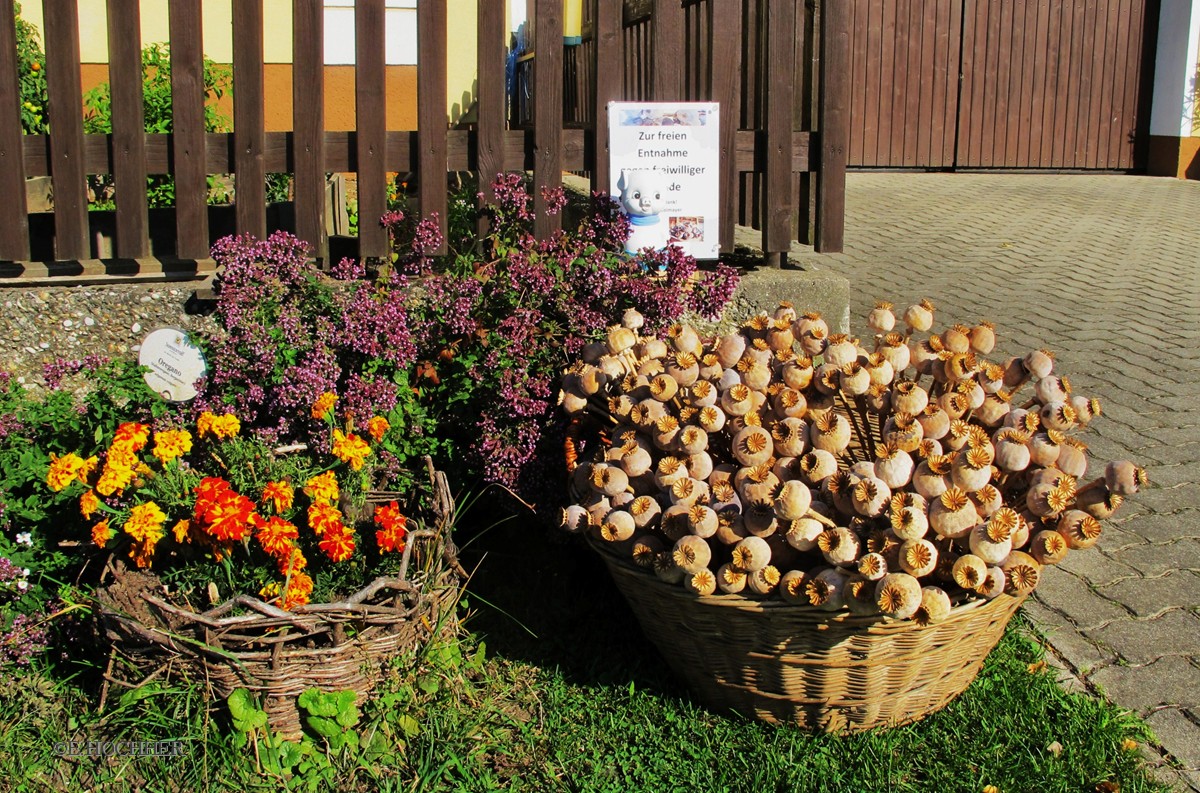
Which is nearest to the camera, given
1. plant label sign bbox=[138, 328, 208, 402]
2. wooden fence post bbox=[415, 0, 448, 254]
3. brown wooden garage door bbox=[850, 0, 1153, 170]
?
plant label sign bbox=[138, 328, 208, 402]

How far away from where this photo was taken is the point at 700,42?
570 cm

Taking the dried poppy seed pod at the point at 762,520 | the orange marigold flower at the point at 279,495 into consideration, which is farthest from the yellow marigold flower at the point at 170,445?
the dried poppy seed pod at the point at 762,520

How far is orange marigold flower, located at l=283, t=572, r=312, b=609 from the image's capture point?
9.08ft

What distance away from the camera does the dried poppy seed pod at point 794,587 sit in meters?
2.58

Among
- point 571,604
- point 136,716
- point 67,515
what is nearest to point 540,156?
point 571,604

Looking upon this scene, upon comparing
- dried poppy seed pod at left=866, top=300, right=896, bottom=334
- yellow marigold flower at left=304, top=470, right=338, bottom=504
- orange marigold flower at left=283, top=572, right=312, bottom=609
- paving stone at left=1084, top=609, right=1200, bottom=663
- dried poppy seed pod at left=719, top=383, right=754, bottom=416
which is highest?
dried poppy seed pod at left=866, top=300, right=896, bottom=334

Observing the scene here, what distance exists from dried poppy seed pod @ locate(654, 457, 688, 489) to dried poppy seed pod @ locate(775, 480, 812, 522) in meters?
0.29

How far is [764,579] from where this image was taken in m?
2.64

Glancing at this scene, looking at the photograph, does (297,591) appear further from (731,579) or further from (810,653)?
(810,653)

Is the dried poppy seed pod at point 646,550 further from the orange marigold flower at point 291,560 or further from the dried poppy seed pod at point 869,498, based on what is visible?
the orange marigold flower at point 291,560

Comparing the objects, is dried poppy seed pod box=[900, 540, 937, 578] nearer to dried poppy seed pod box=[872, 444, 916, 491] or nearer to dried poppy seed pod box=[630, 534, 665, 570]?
dried poppy seed pod box=[872, 444, 916, 491]

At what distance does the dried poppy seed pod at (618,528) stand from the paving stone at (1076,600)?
1.48 m

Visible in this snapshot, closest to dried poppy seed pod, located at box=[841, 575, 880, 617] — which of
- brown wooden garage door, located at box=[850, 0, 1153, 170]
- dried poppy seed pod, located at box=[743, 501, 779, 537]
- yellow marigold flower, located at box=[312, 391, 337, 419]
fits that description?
dried poppy seed pod, located at box=[743, 501, 779, 537]

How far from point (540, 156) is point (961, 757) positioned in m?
2.64
